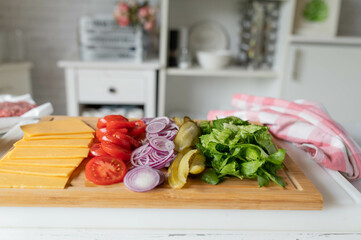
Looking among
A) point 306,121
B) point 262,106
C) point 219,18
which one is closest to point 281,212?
point 306,121

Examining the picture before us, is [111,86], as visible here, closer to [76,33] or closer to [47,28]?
[76,33]

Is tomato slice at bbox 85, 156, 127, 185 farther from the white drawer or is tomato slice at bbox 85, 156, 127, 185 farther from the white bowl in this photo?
the white bowl

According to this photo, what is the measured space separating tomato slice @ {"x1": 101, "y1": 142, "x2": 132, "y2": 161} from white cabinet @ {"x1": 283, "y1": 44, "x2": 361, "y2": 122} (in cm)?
160

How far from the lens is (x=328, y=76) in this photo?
6.82ft

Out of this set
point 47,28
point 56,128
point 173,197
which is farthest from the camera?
point 47,28

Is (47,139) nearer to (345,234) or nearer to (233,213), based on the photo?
(233,213)

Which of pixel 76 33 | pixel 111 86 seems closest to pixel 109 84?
pixel 111 86

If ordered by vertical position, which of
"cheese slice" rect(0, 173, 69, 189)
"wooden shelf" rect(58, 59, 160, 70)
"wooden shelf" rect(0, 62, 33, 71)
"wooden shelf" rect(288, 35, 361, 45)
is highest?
"wooden shelf" rect(288, 35, 361, 45)

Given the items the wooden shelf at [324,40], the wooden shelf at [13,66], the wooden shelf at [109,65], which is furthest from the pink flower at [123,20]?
the wooden shelf at [324,40]

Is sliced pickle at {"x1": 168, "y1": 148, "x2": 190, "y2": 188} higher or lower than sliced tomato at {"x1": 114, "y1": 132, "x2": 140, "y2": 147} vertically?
lower

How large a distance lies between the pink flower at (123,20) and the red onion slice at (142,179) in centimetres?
145

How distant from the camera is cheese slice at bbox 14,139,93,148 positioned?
0.73 meters

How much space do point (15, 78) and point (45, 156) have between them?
1.57m

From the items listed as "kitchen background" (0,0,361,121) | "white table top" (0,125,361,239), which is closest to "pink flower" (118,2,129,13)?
"kitchen background" (0,0,361,121)
